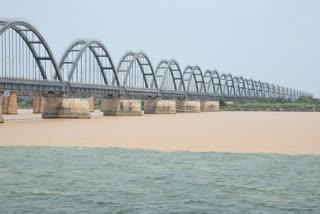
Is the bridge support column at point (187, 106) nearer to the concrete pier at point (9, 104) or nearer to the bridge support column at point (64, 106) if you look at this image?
the concrete pier at point (9, 104)

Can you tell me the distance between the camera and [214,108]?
14550cm

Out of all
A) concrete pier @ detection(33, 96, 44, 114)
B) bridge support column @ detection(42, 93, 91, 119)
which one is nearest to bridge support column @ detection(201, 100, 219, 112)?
concrete pier @ detection(33, 96, 44, 114)

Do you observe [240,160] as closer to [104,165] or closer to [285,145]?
[104,165]

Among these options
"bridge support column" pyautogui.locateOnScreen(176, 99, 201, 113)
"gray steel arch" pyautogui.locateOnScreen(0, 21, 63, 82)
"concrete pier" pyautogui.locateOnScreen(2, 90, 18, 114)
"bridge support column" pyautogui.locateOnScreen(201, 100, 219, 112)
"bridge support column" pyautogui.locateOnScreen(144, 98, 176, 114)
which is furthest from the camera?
"bridge support column" pyautogui.locateOnScreen(201, 100, 219, 112)

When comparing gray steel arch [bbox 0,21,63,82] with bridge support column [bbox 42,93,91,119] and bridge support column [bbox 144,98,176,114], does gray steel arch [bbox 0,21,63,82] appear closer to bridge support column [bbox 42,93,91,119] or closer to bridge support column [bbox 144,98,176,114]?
bridge support column [bbox 42,93,91,119]

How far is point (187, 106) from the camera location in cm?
12612

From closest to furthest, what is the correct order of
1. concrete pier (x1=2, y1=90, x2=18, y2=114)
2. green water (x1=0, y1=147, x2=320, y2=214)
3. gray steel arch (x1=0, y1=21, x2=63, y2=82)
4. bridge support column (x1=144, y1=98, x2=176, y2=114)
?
1. green water (x1=0, y1=147, x2=320, y2=214)
2. gray steel arch (x1=0, y1=21, x2=63, y2=82)
3. concrete pier (x1=2, y1=90, x2=18, y2=114)
4. bridge support column (x1=144, y1=98, x2=176, y2=114)

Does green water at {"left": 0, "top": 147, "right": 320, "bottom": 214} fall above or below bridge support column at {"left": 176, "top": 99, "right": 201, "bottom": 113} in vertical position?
below

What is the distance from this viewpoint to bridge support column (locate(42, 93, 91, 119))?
65.8 meters

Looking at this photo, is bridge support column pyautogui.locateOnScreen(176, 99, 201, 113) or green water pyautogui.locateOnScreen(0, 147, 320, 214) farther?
bridge support column pyautogui.locateOnScreen(176, 99, 201, 113)

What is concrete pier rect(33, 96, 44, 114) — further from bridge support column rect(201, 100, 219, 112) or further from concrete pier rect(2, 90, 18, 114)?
bridge support column rect(201, 100, 219, 112)

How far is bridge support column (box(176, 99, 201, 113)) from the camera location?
12581cm

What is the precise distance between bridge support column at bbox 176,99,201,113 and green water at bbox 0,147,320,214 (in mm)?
103789

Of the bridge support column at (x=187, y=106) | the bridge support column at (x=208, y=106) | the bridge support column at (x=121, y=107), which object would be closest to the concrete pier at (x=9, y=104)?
the bridge support column at (x=121, y=107)
